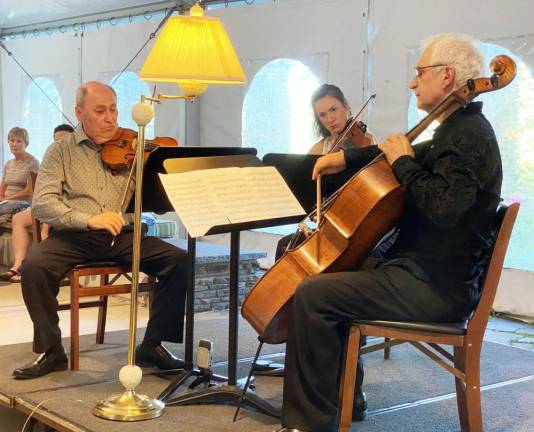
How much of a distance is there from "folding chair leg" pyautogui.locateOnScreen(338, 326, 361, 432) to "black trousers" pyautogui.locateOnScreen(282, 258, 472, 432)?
0.02m

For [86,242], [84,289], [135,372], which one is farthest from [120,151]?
[135,372]

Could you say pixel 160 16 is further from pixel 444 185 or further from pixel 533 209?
pixel 444 185

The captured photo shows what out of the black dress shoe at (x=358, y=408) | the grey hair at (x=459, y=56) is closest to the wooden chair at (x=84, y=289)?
the black dress shoe at (x=358, y=408)

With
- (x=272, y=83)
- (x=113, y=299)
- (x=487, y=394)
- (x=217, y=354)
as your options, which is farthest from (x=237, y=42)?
(x=487, y=394)

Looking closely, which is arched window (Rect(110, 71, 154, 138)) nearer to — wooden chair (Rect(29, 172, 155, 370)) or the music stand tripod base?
wooden chair (Rect(29, 172, 155, 370))

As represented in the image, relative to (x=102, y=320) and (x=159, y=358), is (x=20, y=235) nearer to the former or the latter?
(x=102, y=320)

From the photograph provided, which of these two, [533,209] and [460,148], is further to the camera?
[533,209]

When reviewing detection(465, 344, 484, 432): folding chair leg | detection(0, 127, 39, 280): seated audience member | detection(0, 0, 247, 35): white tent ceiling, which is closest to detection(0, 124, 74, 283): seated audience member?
detection(0, 127, 39, 280): seated audience member

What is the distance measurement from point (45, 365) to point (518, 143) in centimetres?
292

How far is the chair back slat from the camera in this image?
228 cm

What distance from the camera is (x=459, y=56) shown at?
7.57 ft

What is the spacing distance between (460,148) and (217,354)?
5.54 feet

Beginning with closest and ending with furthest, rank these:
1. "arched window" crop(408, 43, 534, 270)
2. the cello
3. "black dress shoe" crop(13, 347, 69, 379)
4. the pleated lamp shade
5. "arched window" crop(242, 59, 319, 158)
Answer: the cello
"black dress shoe" crop(13, 347, 69, 379)
the pleated lamp shade
"arched window" crop(408, 43, 534, 270)
"arched window" crop(242, 59, 319, 158)

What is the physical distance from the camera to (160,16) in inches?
265
